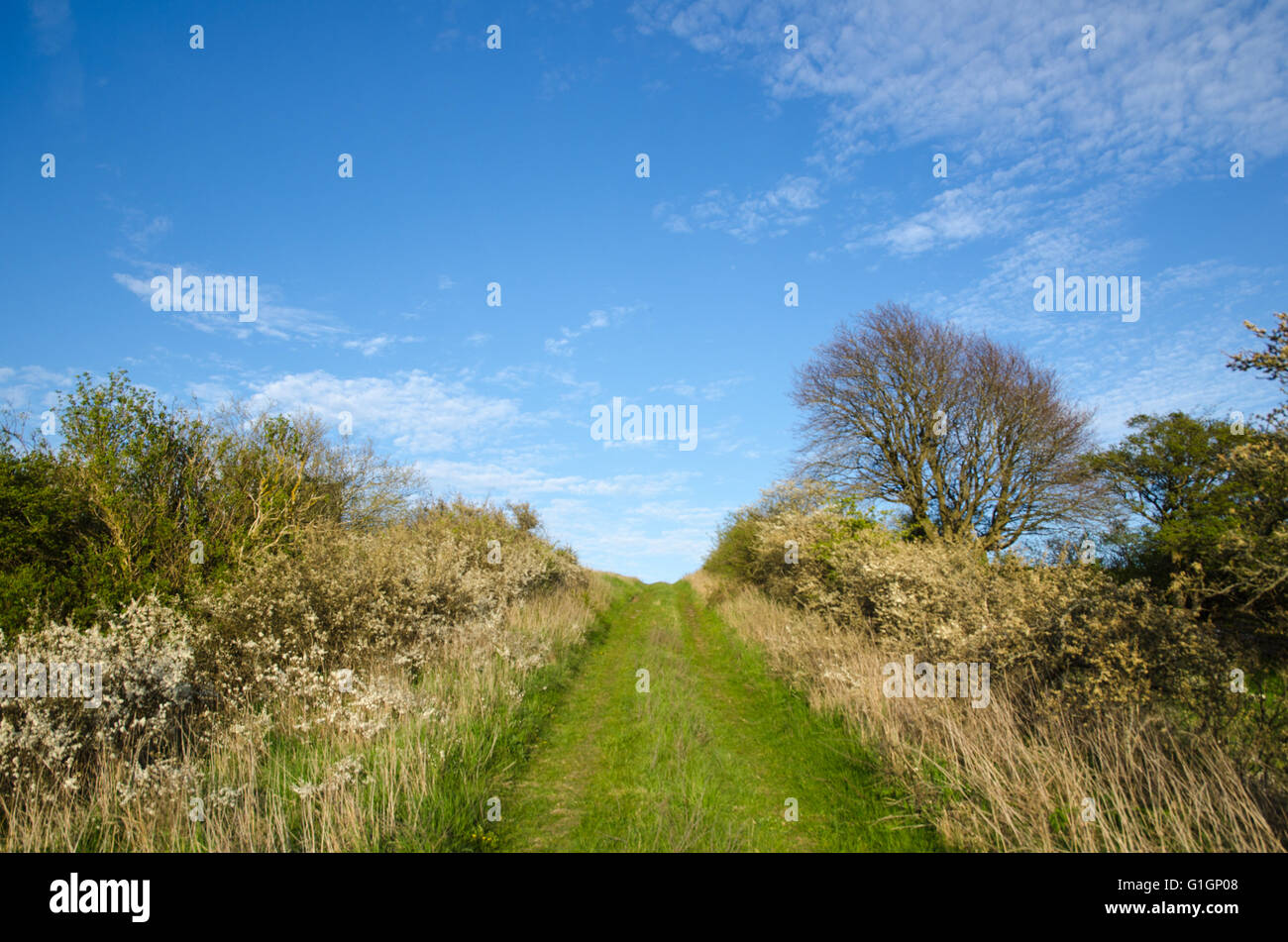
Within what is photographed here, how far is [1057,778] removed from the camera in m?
5.62

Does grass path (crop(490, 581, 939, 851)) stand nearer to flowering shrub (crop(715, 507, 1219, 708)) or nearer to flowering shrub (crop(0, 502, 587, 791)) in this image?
flowering shrub (crop(715, 507, 1219, 708))

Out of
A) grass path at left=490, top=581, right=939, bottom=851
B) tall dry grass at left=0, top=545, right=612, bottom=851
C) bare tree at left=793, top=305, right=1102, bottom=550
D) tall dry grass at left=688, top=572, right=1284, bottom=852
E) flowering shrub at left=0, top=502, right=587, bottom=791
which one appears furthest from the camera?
bare tree at left=793, top=305, right=1102, bottom=550

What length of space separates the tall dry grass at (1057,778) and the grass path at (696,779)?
1.58 feet

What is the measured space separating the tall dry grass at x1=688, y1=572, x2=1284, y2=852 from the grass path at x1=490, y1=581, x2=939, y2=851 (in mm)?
481

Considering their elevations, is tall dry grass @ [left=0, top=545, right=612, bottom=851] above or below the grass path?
above

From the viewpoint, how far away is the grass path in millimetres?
6137

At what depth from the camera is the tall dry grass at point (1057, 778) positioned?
4809 mm

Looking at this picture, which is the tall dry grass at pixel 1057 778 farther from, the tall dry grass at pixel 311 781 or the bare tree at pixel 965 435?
the bare tree at pixel 965 435

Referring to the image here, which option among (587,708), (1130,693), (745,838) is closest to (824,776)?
(745,838)

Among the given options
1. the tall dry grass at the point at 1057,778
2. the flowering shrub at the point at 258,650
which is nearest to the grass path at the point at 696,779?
the tall dry grass at the point at 1057,778

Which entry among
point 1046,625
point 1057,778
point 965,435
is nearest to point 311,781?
point 1057,778

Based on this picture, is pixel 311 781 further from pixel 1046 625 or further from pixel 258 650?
pixel 1046 625

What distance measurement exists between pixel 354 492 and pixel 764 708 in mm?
15701

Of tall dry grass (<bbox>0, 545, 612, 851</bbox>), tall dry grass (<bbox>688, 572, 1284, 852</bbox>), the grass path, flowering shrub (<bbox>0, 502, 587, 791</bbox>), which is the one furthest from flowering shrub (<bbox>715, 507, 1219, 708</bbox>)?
flowering shrub (<bbox>0, 502, 587, 791</bbox>)
